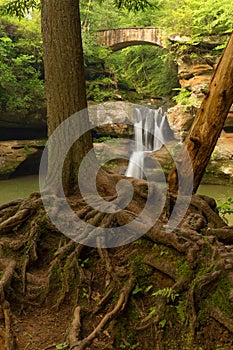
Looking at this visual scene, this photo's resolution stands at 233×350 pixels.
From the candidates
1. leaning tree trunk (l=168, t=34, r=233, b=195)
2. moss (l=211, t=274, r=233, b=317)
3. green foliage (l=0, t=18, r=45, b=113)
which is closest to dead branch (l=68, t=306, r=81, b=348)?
moss (l=211, t=274, r=233, b=317)

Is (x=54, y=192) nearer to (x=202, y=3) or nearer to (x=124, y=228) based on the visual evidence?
(x=124, y=228)

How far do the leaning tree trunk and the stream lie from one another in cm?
890

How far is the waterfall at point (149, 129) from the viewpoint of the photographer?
17.7 meters

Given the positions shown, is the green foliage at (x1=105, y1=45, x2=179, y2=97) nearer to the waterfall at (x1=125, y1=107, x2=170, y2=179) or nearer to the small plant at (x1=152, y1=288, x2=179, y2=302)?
the waterfall at (x1=125, y1=107, x2=170, y2=179)

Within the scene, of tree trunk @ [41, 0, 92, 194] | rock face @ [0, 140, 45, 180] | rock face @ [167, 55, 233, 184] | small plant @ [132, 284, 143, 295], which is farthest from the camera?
rock face @ [0, 140, 45, 180]

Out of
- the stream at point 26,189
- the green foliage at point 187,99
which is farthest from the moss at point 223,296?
the green foliage at point 187,99

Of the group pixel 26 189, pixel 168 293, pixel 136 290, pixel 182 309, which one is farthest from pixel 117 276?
pixel 26 189

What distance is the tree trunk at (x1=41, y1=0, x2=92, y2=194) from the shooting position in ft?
13.5

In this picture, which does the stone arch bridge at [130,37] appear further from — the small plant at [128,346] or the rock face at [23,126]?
the small plant at [128,346]

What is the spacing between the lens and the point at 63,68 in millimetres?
4148

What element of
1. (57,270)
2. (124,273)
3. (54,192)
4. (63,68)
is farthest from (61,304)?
(63,68)

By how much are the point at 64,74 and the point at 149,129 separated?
1428cm

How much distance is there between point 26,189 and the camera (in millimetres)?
14586

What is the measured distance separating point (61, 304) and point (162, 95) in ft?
68.4
